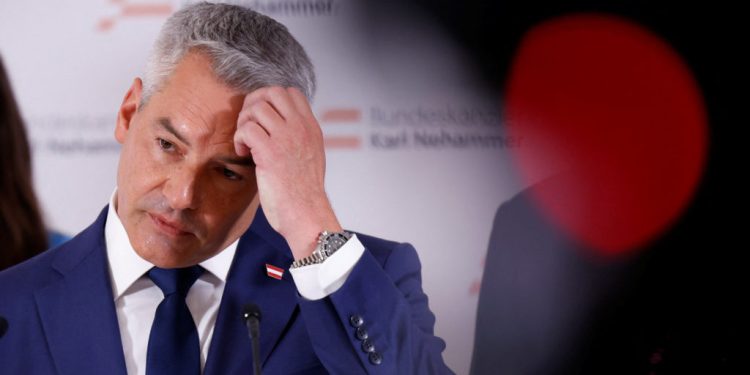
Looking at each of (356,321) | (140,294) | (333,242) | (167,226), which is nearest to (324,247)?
(333,242)

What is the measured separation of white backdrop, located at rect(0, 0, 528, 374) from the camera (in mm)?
2307

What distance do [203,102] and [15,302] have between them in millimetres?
658

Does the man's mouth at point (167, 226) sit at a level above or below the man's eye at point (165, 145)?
below

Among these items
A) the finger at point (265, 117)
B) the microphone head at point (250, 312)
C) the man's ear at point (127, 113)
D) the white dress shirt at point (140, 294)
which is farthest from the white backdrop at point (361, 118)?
the microphone head at point (250, 312)

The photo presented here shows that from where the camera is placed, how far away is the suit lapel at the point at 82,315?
1770 millimetres

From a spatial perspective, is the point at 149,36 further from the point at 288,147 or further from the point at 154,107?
the point at 288,147

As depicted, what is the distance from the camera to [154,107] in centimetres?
186

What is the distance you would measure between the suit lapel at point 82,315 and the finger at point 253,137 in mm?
475

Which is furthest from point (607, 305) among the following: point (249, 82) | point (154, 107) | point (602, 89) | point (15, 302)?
point (15, 302)

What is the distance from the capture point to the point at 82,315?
181 centimetres

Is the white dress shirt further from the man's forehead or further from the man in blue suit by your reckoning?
the man's forehead

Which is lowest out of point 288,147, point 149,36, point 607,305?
point 607,305

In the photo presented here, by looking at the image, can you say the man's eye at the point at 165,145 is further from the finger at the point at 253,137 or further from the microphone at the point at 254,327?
the microphone at the point at 254,327

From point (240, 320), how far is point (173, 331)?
0.51 feet
